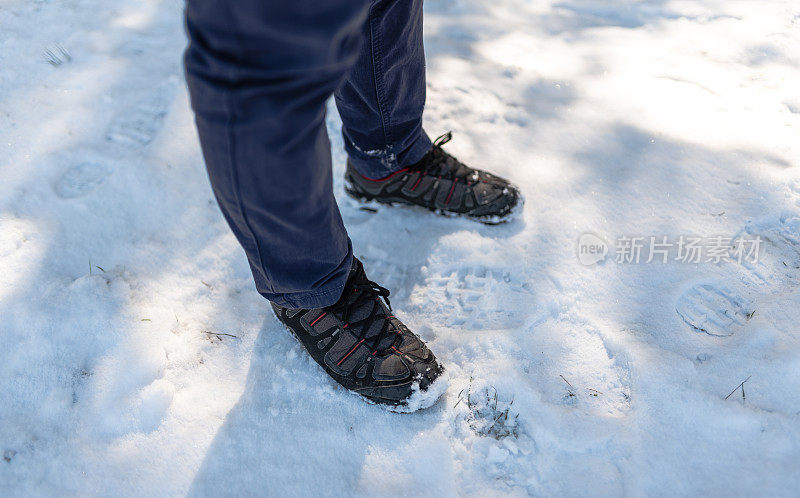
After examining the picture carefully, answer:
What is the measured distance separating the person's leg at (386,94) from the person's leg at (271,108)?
0.34m

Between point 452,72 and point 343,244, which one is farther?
point 452,72

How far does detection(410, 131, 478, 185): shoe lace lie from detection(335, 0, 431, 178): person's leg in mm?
45

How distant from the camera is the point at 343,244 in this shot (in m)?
0.94

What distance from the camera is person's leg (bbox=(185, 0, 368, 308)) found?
23.2 inches

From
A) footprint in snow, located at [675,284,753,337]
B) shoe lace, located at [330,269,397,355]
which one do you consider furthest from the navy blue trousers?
footprint in snow, located at [675,284,753,337]

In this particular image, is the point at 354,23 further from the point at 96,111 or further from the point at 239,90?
the point at 96,111

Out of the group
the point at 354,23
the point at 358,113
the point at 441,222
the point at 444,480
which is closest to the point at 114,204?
the point at 358,113

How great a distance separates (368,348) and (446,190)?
1.83 ft

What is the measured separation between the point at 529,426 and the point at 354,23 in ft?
2.84

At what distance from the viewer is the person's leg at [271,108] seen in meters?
0.59

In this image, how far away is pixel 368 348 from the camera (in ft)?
3.56

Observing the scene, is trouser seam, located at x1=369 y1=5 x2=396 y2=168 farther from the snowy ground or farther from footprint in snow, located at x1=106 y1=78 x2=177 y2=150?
footprint in snow, located at x1=106 y1=78 x2=177 y2=150

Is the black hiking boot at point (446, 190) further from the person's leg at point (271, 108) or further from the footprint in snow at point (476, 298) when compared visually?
the person's leg at point (271, 108)

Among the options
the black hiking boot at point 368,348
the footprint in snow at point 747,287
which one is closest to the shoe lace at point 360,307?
the black hiking boot at point 368,348
